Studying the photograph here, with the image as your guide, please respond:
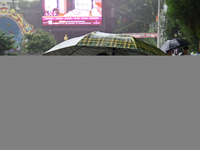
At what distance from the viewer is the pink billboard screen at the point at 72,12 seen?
2188 cm

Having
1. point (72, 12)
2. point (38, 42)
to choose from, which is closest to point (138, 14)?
point (72, 12)

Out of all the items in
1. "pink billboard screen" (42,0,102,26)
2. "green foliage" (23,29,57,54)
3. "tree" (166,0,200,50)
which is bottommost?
"green foliage" (23,29,57,54)

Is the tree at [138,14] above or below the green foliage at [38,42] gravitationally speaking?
above

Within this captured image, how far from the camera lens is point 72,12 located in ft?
72.6

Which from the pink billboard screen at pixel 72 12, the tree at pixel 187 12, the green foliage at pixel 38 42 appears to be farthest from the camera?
the pink billboard screen at pixel 72 12

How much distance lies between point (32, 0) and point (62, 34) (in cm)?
472

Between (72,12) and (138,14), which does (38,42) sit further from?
(138,14)

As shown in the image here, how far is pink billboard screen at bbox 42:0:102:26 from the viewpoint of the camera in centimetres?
2188

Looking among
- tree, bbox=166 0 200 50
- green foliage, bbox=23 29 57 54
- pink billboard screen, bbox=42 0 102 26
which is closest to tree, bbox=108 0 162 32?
pink billboard screen, bbox=42 0 102 26

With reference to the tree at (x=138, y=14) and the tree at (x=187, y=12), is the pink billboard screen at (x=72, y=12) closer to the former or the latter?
the tree at (x=138, y=14)

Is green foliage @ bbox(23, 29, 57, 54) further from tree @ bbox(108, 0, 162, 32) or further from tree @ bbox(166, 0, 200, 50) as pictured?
tree @ bbox(166, 0, 200, 50)

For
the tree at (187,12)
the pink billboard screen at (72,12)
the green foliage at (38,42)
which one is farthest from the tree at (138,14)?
the tree at (187,12)

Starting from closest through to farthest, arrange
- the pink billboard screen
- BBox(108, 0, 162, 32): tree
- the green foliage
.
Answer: the green foliage < the pink billboard screen < BBox(108, 0, 162, 32): tree

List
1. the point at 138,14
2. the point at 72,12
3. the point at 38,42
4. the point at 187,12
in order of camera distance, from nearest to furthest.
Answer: the point at 187,12 → the point at 38,42 → the point at 72,12 → the point at 138,14
